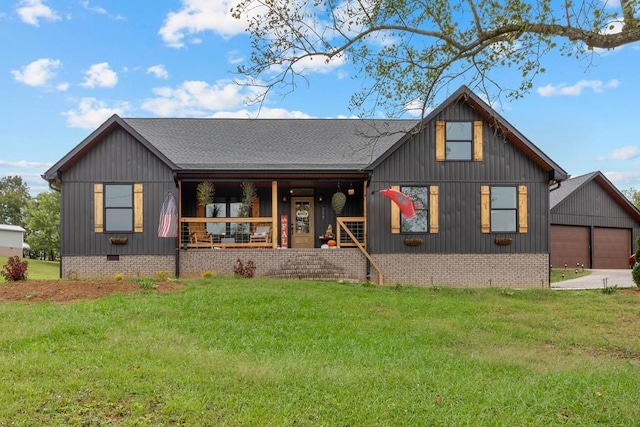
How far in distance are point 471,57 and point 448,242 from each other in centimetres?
941

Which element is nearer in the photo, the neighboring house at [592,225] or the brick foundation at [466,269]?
the brick foundation at [466,269]

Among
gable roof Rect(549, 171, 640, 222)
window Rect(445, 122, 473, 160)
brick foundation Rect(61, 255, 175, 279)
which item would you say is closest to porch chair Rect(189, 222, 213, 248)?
brick foundation Rect(61, 255, 175, 279)

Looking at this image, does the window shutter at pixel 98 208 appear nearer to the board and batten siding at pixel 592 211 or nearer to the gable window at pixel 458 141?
the gable window at pixel 458 141

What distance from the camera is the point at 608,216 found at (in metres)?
24.1

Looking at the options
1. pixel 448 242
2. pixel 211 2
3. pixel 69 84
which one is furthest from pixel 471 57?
pixel 69 84

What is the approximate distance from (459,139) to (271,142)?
669cm

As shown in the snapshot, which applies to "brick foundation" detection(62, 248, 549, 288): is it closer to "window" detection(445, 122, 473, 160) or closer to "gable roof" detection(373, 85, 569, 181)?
"gable roof" detection(373, 85, 569, 181)

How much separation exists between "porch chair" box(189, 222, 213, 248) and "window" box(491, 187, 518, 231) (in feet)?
30.8

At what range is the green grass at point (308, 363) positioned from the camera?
394cm

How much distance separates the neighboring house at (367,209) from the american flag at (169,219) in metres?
0.23

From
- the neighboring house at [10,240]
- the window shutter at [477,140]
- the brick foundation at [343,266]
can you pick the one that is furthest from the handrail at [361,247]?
the neighboring house at [10,240]

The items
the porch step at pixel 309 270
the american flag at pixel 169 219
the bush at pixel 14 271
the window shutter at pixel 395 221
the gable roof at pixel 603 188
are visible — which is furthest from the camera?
the gable roof at pixel 603 188

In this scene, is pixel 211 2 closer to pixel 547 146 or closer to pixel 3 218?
pixel 547 146

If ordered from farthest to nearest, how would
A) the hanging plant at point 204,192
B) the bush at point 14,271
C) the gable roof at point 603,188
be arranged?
1. the gable roof at point 603,188
2. the hanging plant at point 204,192
3. the bush at point 14,271
